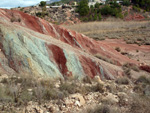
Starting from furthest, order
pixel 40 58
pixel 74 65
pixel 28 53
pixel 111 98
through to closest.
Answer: pixel 74 65 < pixel 40 58 < pixel 28 53 < pixel 111 98

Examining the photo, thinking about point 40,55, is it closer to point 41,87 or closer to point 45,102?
point 41,87

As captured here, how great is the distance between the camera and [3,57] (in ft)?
21.1

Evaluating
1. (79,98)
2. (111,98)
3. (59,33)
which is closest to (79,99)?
(79,98)

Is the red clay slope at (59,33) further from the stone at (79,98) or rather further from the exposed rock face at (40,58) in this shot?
the stone at (79,98)

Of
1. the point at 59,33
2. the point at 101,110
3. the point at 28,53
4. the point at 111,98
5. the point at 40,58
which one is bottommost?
the point at 111,98

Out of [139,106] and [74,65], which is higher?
[74,65]

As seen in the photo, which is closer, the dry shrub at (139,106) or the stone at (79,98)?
the dry shrub at (139,106)

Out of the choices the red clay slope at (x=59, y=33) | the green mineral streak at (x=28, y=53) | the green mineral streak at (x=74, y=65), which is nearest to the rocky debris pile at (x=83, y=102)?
the green mineral streak at (x=28, y=53)

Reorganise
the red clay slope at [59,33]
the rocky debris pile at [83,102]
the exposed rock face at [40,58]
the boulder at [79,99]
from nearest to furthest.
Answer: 1. the rocky debris pile at [83,102]
2. the boulder at [79,99]
3. the exposed rock face at [40,58]
4. the red clay slope at [59,33]

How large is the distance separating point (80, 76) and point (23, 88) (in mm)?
2766

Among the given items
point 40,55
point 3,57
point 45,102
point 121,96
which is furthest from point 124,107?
point 3,57

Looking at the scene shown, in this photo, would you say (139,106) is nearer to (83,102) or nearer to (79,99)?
(83,102)

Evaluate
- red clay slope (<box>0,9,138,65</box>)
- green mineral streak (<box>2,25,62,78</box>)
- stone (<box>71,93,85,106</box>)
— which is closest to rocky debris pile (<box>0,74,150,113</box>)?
stone (<box>71,93,85,106</box>)

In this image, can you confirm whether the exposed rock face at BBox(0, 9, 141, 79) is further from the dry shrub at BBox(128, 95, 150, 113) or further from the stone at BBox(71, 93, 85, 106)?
the dry shrub at BBox(128, 95, 150, 113)
